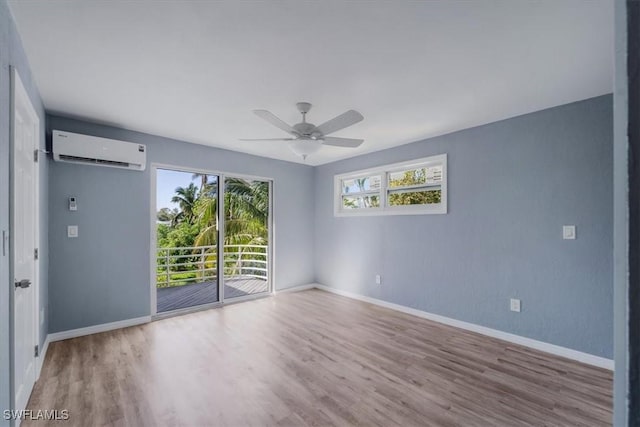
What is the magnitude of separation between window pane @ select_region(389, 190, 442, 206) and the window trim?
5 centimetres

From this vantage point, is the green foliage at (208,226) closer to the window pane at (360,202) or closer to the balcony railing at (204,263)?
the balcony railing at (204,263)

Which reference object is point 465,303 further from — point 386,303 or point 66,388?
point 66,388

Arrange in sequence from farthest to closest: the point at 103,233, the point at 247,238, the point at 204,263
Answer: the point at 247,238, the point at 204,263, the point at 103,233

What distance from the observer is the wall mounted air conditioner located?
306 centimetres

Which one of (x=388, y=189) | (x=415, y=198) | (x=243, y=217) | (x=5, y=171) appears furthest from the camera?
(x=243, y=217)

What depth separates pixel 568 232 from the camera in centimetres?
281

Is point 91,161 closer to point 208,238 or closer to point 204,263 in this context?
point 208,238

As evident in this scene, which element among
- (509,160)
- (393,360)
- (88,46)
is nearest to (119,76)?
(88,46)

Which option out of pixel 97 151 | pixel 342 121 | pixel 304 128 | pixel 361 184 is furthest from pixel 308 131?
pixel 97 151

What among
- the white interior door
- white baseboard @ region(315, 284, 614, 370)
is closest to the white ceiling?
the white interior door

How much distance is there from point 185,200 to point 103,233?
1137 millimetres

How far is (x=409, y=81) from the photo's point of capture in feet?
7.95

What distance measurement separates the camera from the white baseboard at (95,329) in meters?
3.13

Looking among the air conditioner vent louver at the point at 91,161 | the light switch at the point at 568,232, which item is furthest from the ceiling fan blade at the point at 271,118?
the light switch at the point at 568,232
